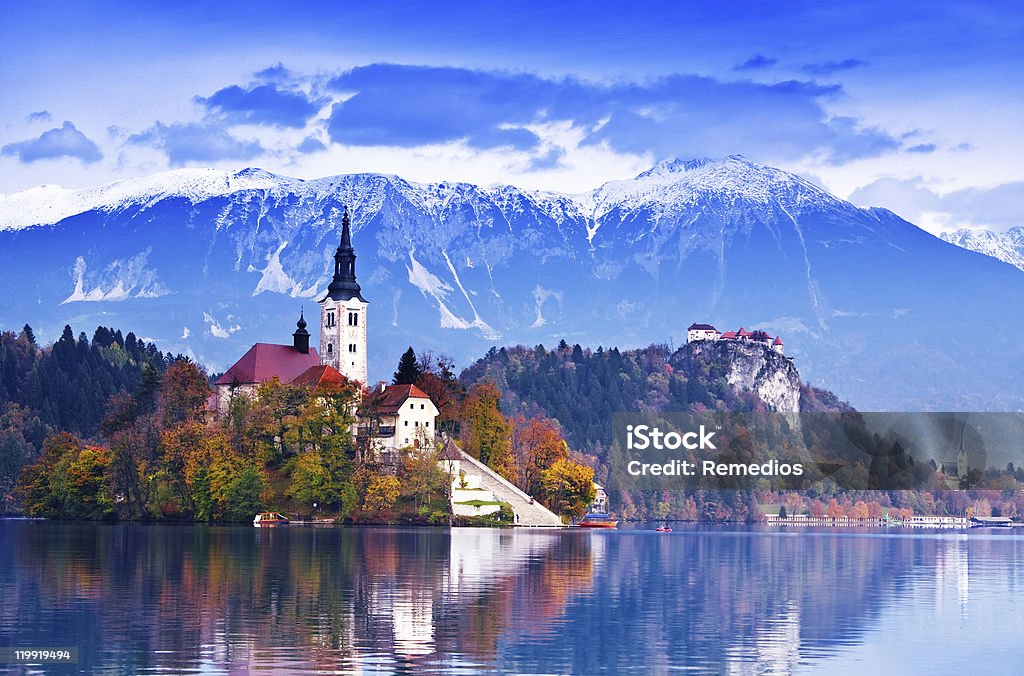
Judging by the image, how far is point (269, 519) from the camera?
490 feet

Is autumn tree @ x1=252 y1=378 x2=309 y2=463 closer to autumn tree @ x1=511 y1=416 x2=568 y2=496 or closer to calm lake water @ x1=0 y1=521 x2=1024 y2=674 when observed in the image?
autumn tree @ x1=511 y1=416 x2=568 y2=496

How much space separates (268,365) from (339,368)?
860 cm

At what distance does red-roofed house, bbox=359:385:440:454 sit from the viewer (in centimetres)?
16200

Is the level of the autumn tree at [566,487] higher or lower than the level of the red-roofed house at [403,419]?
lower

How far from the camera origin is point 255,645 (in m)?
48.6

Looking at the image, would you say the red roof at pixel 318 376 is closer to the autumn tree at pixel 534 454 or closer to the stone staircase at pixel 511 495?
the stone staircase at pixel 511 495

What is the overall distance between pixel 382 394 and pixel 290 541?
54.7 meters

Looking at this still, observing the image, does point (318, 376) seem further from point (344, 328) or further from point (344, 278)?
point (344, 278)

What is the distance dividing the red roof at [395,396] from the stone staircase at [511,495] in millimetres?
7066

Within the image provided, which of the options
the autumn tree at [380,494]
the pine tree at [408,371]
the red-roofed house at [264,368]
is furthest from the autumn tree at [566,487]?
the red-roofed house at [264,368]

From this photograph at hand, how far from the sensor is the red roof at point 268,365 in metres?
179

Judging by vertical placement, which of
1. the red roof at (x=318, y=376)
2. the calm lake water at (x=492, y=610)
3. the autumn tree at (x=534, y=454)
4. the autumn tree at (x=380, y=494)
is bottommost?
the calm lake water at (x=492, y=610)

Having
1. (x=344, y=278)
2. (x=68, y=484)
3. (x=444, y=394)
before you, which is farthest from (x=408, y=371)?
(x=68, y=484)

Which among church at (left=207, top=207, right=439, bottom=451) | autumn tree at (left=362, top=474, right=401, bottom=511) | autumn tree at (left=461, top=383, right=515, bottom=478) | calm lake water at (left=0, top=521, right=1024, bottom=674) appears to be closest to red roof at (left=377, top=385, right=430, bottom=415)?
church at (left=207, top=207, right=439, bottom=451)
